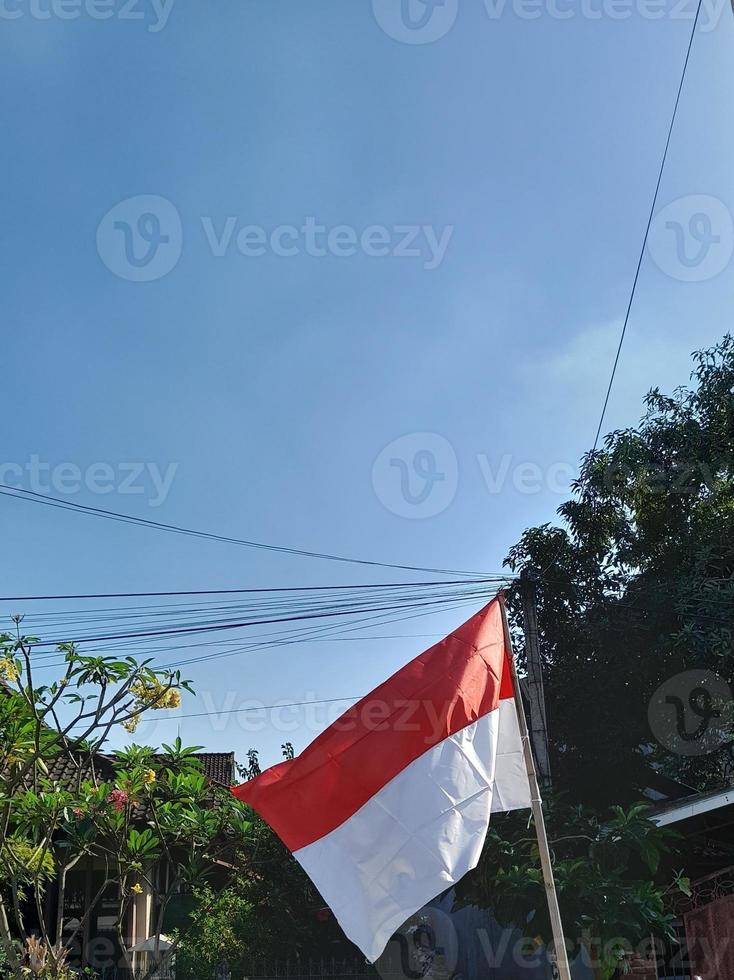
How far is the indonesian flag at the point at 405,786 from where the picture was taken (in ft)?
17.9

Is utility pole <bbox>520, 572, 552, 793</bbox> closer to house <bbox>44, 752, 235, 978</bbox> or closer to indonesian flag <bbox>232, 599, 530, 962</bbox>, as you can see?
house <bbox>44, 752, 235, 978</bbox>

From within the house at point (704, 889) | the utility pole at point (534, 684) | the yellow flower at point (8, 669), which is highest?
the utility pole at point (534, 684)

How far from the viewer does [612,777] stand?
17000mm

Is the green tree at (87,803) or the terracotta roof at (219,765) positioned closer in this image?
the green tree at (87,803)

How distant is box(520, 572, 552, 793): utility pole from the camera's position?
49.1 ft

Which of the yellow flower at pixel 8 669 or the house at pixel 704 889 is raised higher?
the yellow flower at pixel 8 669

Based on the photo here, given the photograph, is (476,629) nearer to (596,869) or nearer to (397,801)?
(397,801)

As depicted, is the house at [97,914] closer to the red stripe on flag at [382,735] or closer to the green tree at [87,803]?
the green tree at [87,803]

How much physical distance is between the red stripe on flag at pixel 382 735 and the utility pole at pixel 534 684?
8.52m

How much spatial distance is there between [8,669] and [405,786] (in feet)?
16.3

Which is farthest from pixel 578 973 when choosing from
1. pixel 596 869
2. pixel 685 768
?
pixel 685 768

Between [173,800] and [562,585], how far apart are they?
1014 centimetres

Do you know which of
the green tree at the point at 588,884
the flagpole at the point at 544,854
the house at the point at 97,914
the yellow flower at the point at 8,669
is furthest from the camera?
the house at the point at 97,914

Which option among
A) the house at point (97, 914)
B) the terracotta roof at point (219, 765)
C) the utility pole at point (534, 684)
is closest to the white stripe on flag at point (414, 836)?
the utility pole at point (534, 684)
